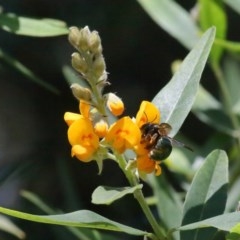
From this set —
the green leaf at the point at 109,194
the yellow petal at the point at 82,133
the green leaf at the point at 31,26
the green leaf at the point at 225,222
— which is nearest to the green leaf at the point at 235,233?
the green leaf at the point at 225,222

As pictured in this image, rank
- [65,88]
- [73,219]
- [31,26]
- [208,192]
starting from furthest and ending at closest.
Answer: [65,88] → [31,26] → [208,192] → [73,219]

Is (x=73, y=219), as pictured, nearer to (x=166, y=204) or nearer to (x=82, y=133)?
(x=82, y=133)

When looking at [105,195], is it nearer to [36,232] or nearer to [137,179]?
[137,179]

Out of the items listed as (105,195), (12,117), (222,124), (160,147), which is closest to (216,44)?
(222,124)

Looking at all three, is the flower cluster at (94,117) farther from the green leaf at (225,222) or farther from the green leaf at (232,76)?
the green leaf at (232,76)

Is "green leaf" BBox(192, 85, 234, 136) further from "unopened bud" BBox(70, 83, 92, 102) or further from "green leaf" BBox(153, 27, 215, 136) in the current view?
"unopened bud" BBox(70, 83, 92, 102)

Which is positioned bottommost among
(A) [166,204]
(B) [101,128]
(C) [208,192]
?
(A) [166,204]

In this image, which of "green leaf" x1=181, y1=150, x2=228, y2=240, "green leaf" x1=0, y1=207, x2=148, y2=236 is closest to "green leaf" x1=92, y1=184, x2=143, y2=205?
"green leaf" x1=0, y1=207, x2=148, y2=236

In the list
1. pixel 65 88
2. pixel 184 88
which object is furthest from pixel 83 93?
pixel 65 88
